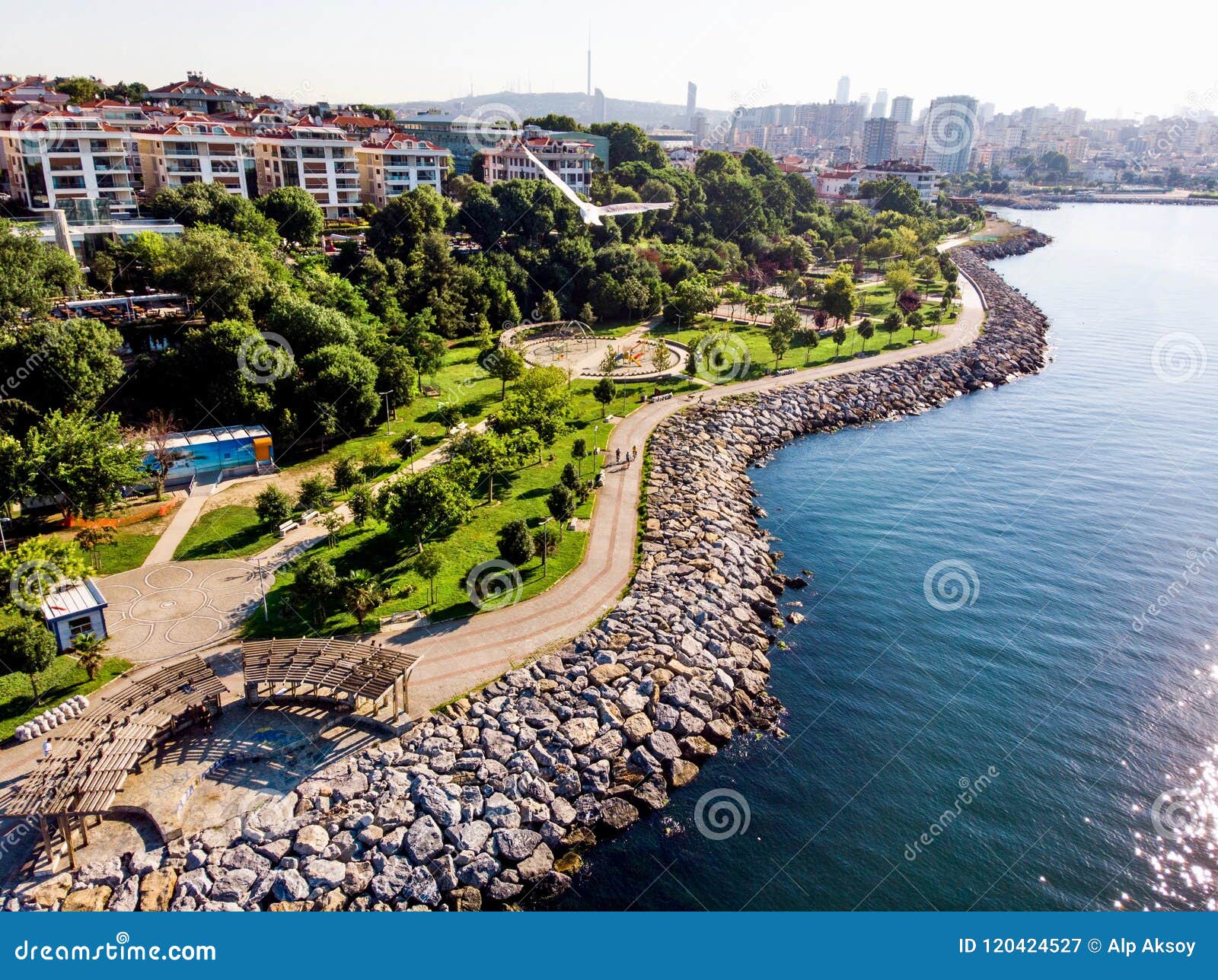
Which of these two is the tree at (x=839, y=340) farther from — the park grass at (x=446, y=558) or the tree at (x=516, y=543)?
the tree at (x=516, y=543)

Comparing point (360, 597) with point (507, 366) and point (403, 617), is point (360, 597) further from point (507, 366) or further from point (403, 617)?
point (507, 366)

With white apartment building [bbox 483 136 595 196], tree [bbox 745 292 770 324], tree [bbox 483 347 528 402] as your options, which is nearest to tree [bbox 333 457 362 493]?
tree [bbox 483 347 528 402]

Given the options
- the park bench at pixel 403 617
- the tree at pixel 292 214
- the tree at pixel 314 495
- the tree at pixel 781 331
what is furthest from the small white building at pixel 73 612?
the tree at pixel 781 331

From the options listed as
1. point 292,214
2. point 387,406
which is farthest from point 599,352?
point 292,214

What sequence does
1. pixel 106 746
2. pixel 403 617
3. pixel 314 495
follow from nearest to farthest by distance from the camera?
pixel 106 746 → pixel 403 617 → pixel 314 495

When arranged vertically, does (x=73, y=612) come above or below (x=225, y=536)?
above

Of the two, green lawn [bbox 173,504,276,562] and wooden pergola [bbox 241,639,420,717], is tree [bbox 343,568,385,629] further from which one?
green lawn [bbox 173,504,276,562]

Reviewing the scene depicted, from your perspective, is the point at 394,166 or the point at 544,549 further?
the point at 394,166

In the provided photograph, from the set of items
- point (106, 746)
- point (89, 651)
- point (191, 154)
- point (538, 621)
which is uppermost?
point (191, 154)
